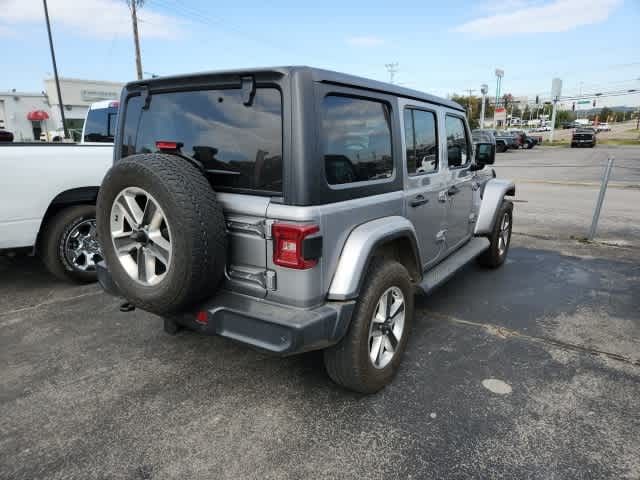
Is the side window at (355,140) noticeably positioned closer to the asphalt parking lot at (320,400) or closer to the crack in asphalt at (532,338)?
the asphalt parking lot at (320,400)

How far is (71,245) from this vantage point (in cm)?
457

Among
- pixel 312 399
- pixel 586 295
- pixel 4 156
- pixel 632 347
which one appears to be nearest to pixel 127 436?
pixel 312 399

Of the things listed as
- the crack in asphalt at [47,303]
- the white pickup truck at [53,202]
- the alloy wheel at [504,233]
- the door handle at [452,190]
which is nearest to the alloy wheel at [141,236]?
the white pickup truck at [53,202]

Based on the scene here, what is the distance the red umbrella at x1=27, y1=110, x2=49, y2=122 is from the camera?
1510 inches

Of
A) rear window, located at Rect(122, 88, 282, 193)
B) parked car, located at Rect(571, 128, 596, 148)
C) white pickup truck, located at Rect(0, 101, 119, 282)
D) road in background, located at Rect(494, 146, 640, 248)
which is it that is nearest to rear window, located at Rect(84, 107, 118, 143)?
white pickup truck, located at Rect(0, 101, 119, 282)

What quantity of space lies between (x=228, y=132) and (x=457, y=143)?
2.57 meters

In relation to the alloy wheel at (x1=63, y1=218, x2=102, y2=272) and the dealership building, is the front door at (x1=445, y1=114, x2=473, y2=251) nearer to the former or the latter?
the alloy wheel at (x1=63, y1=218, x2=102, y2=272)

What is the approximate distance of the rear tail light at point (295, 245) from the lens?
2.17m

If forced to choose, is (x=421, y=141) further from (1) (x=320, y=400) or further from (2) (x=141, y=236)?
(2) (x=141, y=236)

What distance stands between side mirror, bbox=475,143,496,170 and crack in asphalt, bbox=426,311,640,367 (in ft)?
5.64

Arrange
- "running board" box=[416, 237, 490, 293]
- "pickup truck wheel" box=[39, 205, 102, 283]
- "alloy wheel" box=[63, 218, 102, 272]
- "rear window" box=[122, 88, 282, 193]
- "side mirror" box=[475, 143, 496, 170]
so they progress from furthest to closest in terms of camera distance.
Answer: "side mirror" box=[475, 143, 496, 170] → "alloy wheel" box=[63, 218, 102, 272] → "pickup truck wheel" box=[39, 205, 102, 283] → "running board" box=[416, 237, 490, 293] → "rear window" box=[122, 88, 282, 193]

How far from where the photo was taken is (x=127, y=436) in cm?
238

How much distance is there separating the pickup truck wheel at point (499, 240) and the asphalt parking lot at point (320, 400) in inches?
34.9

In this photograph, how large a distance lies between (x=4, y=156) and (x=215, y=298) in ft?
9.06
